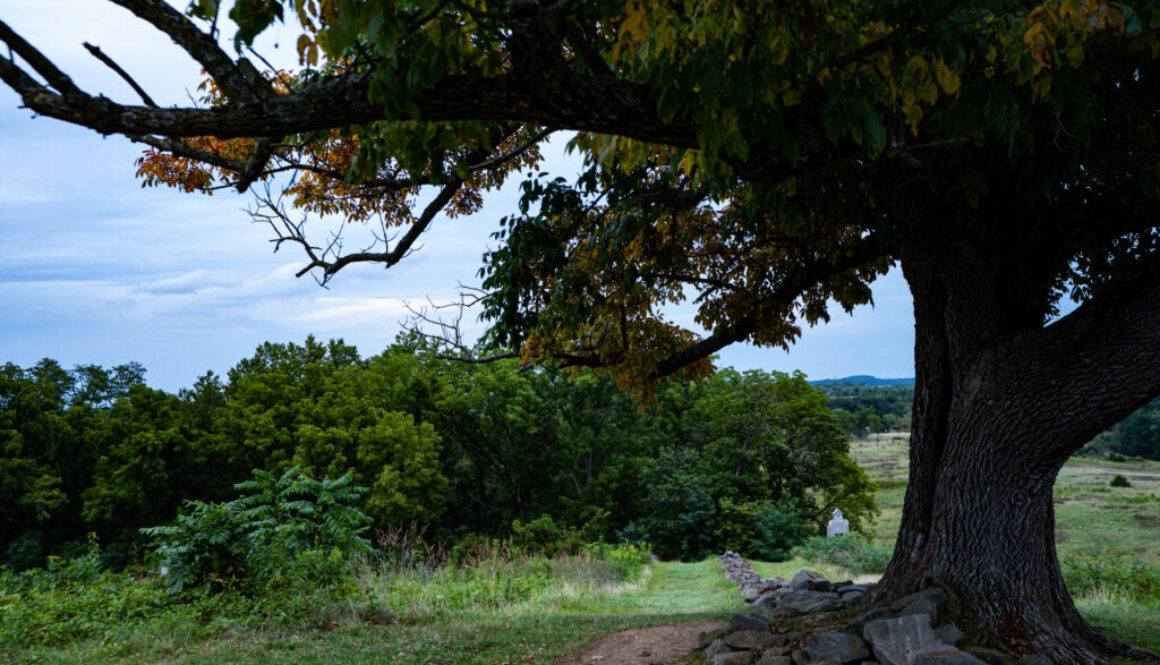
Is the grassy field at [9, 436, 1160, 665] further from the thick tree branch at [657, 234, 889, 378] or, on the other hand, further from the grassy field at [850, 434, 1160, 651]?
the thick tree branch at [657, 234, 889, 378]

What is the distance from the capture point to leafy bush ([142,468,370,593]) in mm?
9117

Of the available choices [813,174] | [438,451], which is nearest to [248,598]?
[813,174]

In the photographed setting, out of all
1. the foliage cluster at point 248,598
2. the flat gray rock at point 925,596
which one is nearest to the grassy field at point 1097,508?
the flat gray rock at point 925,596

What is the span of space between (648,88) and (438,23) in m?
1.22

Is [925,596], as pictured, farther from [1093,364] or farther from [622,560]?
[622,560]

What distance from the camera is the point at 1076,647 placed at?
5633mm

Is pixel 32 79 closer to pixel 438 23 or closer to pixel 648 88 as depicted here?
pixel 438 23

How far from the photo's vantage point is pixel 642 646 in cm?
721

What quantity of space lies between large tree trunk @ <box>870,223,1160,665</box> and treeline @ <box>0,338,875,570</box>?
21.0 m

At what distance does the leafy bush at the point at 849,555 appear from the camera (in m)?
16.0

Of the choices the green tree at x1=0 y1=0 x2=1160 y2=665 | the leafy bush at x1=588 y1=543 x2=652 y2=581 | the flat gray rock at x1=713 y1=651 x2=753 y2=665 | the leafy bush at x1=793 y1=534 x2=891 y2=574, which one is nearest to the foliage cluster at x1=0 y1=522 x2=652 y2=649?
the green tree at x1=0 y1=0 x2=1160 y2=665


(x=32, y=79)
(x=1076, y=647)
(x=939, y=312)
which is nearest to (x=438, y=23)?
(x=32, y=79)

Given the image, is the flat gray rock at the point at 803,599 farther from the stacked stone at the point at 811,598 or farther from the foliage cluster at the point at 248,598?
the foliage cluster at the point at 248,598

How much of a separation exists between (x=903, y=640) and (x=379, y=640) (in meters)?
5.28
